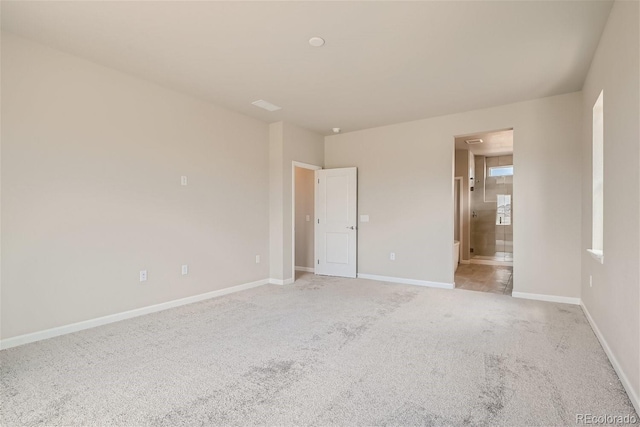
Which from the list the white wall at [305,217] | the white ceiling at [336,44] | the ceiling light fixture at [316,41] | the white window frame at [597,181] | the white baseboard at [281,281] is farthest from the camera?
the white wall at [305,217]

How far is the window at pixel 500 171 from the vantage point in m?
7.92

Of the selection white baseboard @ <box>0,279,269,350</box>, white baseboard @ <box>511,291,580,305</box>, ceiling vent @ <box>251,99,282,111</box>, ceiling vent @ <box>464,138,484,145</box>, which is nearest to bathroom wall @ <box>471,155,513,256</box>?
ceiling vent @ <box>464,138,484,145</box>

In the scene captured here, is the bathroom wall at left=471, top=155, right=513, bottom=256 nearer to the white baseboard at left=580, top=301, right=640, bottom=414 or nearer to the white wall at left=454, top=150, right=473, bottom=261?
the white wall at left=454, top=150, right=473, bottom=261

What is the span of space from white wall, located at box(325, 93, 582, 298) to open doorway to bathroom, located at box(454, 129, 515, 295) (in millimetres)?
2441

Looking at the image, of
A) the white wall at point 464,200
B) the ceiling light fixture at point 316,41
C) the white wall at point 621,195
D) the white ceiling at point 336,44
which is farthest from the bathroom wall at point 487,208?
the ceiling light fixture at point 316,41

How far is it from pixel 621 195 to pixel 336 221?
13.7 ft

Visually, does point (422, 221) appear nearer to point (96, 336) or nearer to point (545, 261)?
point (545, 261)

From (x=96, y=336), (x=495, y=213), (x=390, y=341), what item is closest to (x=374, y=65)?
(x=390, y=341)

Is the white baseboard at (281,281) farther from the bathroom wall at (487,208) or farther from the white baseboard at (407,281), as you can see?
the bathroom wall at (487,208)

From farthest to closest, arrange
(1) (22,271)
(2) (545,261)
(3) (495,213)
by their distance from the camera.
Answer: (3) (495,213)
(2) (545,261)
(1) (22,271)

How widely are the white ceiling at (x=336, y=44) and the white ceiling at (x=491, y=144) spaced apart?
6.19 feet

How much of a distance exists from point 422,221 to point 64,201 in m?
4.64

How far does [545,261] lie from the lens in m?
4.22

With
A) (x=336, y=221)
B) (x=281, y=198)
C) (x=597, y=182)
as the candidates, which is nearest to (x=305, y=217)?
(x=336, y=221)
